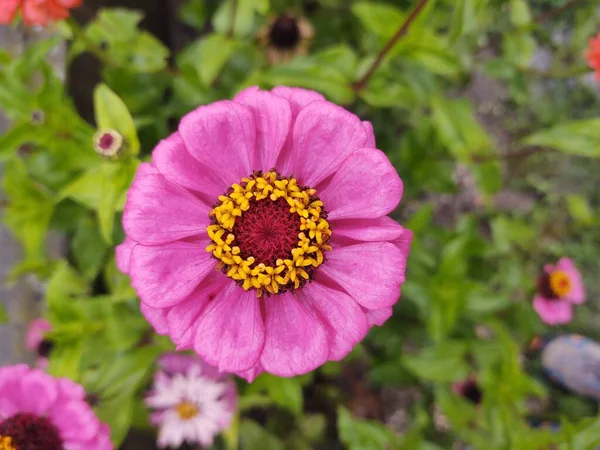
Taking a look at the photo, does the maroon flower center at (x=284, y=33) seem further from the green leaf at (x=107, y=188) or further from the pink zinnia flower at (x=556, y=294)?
the pink zinnia flower at (x=556, y=294)

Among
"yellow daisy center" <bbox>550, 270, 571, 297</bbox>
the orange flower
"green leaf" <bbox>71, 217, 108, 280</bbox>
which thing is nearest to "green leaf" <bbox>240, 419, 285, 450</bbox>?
"green leaf" <bbox>71, 217, 108, 280</bbox>

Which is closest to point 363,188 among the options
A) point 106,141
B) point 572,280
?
point 106,141

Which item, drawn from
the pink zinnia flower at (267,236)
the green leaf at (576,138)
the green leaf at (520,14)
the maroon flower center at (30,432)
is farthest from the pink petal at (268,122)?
the green leaf at (520,14)

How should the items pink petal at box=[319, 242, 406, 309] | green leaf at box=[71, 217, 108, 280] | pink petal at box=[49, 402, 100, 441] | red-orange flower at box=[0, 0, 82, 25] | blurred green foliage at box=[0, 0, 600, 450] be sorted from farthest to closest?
green leaf at box=[71, 217, 108, 280], blurred green foliage at box=[0, 0, 600, 450], red-orange flower at box=[0, 0, 82, 25], pink petal at box=[49, 402, 100, 441], pink petal at box=[319, 242, 406, 309]

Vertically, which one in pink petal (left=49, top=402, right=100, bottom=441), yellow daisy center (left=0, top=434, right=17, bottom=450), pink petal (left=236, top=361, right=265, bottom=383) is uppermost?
→ pink petal (left=236, top=361, right=265, bottom=383)

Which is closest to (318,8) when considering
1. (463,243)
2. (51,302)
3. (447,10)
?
(447,10)

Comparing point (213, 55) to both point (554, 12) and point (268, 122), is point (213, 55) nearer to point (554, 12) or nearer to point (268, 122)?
point (268, 122)

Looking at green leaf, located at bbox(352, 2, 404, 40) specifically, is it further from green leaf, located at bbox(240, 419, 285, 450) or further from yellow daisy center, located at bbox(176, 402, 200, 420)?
green leaf, located at bbox(240, 419, 285, 450)
